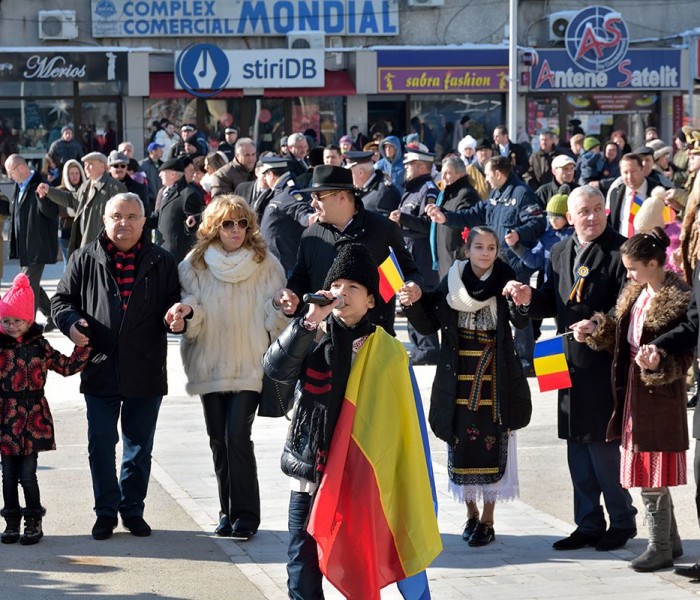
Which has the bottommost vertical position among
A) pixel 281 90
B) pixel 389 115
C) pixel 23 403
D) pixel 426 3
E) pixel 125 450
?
pixel 125 450

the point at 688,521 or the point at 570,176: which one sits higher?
the point at 570,176

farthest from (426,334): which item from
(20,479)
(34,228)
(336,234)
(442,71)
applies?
(442,71)

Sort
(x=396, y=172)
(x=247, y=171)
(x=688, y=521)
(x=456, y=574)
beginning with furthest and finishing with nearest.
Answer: (x=396, y=172)
(x=247, y=171)
(x=688, y=521)
(x=456, y=574)

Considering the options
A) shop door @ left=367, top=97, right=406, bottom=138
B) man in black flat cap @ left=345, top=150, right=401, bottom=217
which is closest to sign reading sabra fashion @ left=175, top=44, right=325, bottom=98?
shop door @ left=367, top=97, right=406, bottom=138

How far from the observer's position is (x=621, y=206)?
12469 millimetres

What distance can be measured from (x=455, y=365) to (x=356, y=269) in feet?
5.73

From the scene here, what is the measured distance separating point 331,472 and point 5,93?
999 inches

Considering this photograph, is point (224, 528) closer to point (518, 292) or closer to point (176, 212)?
point (518, 292)

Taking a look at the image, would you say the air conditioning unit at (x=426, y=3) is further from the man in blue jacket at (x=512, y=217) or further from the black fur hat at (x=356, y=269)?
the black fur hat at (x=356, y=269)

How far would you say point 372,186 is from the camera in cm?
1360

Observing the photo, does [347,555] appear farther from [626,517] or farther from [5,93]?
[5,93]

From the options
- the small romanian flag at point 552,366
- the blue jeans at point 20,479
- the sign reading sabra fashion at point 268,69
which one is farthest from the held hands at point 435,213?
the sign reading sabra fashion at point 268,69

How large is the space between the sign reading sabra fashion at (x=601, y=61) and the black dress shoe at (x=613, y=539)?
81.7 feet

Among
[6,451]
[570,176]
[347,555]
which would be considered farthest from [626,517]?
[570,176]
